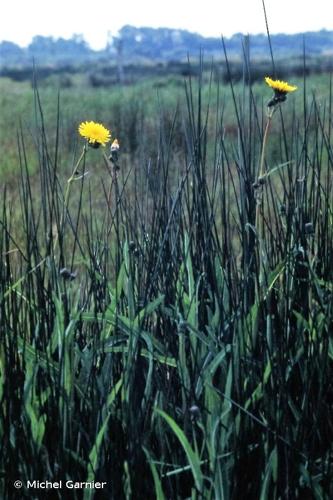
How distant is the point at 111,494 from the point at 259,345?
345 millimetres

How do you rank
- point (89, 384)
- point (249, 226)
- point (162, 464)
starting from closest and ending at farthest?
point (162, 464)
point (89, 384)
point (249, 226)

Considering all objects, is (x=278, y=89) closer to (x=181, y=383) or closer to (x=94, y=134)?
(x=94, y=134)

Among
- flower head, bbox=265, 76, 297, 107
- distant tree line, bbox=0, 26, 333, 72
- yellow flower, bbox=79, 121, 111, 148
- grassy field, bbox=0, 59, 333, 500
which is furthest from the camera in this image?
distant tree line, bbox=0, 26, 333, 72

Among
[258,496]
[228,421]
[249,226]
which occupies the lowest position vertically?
[258,496]

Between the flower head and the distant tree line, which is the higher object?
the flower head

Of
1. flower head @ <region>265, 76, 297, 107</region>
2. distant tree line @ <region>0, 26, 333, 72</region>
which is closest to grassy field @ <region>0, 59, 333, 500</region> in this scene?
flower head @ <region>265, 76, 297, 107</region>

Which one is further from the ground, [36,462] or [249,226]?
[249,226]

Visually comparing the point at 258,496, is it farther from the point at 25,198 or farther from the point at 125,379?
the point at 25,198

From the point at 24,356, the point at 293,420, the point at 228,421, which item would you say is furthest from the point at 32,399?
the point at 293,420

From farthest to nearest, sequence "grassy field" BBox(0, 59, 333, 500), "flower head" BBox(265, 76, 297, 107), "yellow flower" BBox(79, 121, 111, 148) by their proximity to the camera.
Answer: "yellow flower" BBox(79, 121, 111, 148) < "flower head" BBox(265, 76, 297, 107) < "grassy field" BBox(0, 59, 333, 500)

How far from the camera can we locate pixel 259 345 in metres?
1.42

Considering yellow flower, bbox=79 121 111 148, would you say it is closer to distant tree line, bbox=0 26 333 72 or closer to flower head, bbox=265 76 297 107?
flower head, bbox=265 76 297 107

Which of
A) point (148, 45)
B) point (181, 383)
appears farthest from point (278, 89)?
point (148, 45)

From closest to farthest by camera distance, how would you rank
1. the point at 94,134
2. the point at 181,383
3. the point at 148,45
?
the point at 181,383 → the point at 94,134 → the point at 148,45
